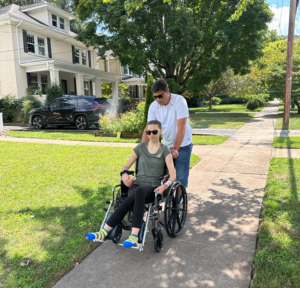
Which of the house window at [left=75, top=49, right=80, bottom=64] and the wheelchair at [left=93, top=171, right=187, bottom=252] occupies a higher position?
the house window at [left=75, top=49, right=80, bottom=64]

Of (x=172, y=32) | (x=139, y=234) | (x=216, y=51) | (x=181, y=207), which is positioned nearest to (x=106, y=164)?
(x=181, y=207)

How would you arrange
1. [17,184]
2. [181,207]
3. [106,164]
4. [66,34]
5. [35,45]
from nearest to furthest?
[181,207] < [17,184] < [106,164] < [35,45] < [66,34]

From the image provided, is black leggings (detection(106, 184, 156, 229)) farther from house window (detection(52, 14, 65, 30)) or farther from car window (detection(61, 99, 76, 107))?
house window (detection(52, 14, 65, 30))

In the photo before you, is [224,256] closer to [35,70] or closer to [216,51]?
[216,51]

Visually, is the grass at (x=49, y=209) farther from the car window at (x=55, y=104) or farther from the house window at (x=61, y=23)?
the house window at (x=61, y=23)

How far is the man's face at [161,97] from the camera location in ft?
10.3

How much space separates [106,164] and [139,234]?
3936mm

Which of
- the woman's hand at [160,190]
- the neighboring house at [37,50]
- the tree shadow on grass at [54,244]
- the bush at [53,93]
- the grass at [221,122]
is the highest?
the neighboring house at [37,50]

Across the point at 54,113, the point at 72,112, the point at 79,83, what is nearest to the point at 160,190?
the point at 72,112

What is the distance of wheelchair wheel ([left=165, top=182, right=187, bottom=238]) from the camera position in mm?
2982

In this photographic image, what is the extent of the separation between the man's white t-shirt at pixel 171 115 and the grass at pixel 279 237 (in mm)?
1440

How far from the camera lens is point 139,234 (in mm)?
2699

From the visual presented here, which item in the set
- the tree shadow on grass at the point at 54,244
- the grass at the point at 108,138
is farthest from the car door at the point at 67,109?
the tree shadow on grass at the point at 54,244

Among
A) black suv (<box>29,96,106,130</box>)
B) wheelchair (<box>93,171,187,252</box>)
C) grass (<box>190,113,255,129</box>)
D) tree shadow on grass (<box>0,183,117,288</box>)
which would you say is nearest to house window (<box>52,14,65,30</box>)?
black suv (<box>29,96,106,130</box>)
